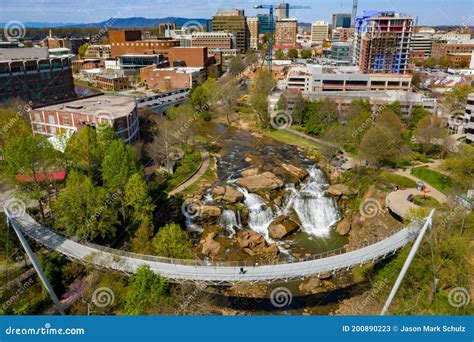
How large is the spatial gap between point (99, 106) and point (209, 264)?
22266 mm

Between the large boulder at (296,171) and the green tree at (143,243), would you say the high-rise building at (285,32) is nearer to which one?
the large boulder at (296,171)

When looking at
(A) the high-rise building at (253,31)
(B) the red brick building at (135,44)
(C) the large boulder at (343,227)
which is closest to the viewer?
(C) the large boulder at (343,227)

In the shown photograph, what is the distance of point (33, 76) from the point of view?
1754 inches

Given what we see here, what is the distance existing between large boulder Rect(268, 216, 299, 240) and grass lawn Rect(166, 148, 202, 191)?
909 centimetres

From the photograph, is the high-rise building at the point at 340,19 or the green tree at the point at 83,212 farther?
the high-rise building at the point at 340,19

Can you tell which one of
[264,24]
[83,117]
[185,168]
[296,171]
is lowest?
[296,171]

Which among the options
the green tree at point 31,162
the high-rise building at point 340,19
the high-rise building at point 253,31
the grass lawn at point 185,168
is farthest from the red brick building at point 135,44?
the high-rise building at point 340,19

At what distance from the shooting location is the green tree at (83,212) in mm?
19172

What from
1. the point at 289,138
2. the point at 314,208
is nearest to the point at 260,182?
the point at 314,208

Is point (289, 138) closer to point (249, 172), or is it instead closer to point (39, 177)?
point (249, 172)

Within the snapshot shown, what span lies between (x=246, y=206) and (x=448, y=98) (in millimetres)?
30619
